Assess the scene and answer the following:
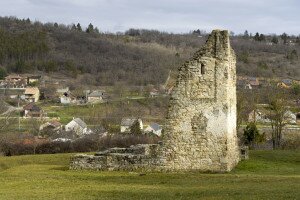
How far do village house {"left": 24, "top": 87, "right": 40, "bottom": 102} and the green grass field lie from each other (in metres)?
102

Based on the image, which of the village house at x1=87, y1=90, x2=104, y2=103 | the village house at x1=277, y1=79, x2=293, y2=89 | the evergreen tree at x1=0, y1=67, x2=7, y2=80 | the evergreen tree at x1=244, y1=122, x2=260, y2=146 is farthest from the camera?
the evergreen tree at x1=0, y1=67, x2=7, y2=80

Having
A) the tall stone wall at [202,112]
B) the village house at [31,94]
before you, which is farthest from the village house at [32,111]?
the tall stone wall at [202,112]

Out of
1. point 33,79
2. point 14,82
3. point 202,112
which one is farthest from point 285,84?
point 202,112

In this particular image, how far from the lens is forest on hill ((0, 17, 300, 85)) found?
153125 millimetres

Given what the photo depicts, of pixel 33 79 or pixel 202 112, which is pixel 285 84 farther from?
pixel 202 112

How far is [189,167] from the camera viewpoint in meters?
27.7

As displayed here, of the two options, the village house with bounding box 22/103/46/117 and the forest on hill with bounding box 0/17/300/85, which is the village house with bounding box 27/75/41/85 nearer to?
the forest on hill with bounding box 0/17/300/85

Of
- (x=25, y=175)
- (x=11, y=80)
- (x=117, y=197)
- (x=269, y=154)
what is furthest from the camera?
(x=11, y=80)

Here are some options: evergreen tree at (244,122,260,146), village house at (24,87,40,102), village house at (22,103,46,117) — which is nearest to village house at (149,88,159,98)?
village house at (22,103,46,117)

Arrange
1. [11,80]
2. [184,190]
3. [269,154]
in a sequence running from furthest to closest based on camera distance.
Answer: [11,80] → [269,154] → [184,190]

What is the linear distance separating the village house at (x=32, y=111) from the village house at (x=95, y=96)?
39.9ft

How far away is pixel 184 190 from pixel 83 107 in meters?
98.4

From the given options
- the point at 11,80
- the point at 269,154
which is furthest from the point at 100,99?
the point at 269,154

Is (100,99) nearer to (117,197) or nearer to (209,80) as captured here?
(209,80)
